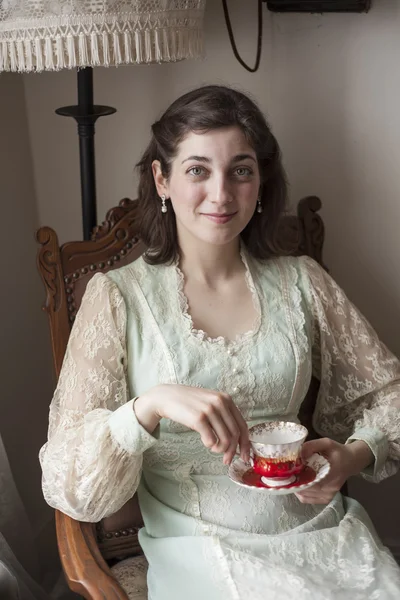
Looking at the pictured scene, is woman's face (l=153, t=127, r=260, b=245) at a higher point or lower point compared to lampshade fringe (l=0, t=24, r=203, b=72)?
lower

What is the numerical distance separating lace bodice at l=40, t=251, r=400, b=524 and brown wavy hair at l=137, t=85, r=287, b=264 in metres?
0.05

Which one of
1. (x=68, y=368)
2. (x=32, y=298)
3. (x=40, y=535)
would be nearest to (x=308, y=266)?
(x=68, y=368)

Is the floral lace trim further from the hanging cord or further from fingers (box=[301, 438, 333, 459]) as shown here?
the hanging cord

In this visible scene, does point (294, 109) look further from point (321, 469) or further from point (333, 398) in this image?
point (321, 469)

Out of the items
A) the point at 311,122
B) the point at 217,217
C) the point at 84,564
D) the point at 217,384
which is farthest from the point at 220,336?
the point at 311,122

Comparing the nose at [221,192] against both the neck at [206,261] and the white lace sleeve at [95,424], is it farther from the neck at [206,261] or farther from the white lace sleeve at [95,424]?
the white lace sleeve at [95,424]

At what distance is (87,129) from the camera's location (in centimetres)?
180

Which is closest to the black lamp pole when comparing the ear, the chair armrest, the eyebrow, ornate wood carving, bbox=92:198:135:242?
ornate wood carving, bbox=92:198:135:242

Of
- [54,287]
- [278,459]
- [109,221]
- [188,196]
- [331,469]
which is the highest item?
[188,196]

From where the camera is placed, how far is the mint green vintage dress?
1440 millimetres

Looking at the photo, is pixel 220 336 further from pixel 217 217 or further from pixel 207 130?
pixel 207 130

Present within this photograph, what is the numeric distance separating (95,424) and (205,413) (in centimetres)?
23

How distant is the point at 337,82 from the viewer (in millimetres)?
1986

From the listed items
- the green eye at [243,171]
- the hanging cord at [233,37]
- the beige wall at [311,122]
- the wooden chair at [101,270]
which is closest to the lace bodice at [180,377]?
the wooden chair at [101,270]
